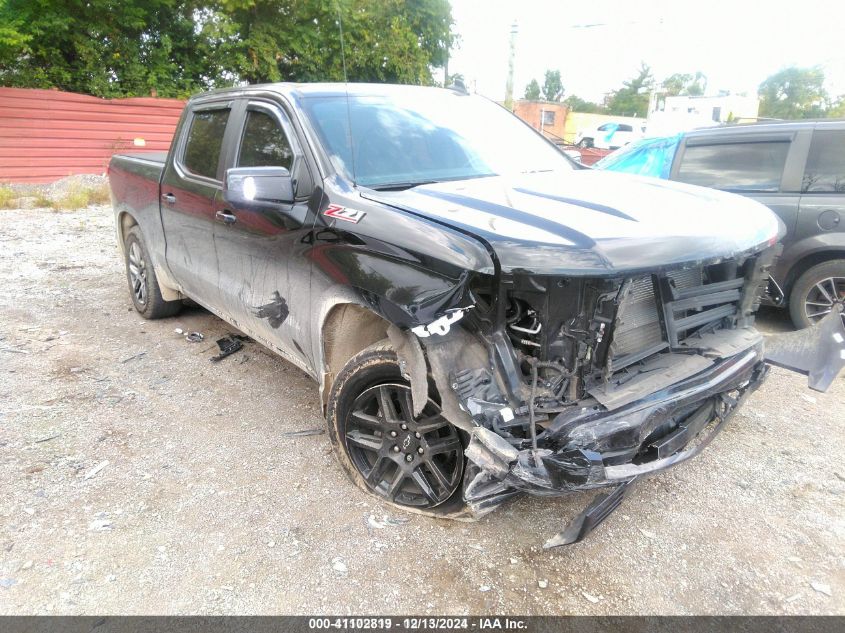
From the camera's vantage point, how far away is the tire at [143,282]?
16.8 ft

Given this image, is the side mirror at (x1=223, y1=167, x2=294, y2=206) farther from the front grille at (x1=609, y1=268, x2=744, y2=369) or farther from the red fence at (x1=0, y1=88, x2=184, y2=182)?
the red fence at (x1=0, y1=88, x2=184, y2=182)

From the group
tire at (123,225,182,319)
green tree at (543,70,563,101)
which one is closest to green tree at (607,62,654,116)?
green tree at (543,70,563,101)

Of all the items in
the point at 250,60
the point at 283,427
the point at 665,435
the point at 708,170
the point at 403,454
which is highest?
the point at 250,60

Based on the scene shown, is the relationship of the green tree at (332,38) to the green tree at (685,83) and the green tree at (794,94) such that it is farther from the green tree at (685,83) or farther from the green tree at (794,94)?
the green tree at (685,83)

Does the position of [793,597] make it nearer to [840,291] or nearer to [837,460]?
[837,460]

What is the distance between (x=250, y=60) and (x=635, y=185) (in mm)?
17530

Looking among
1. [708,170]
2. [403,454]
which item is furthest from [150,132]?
[403,454]

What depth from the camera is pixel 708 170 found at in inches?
208

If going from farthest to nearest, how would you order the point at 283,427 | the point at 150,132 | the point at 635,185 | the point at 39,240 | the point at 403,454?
the point at 150,132
the point at 39,240
the point at 283,427
the point at 635,185
the point at 403,454

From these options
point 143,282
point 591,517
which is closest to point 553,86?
point 143,282

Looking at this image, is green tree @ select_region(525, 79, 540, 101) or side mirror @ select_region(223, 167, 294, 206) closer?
side mirror @ select_region(223, 167, 294, 206)

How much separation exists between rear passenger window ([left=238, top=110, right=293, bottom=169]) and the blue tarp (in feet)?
10.4

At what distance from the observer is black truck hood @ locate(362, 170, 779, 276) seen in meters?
2.10

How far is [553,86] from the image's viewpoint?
86.9 metres
